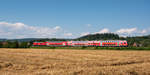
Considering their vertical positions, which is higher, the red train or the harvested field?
the red train

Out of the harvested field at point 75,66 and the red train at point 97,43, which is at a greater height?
the red train at point 97,43

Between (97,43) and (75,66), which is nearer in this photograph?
(75,66)

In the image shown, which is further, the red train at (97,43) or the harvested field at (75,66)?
the red train at (97,43)

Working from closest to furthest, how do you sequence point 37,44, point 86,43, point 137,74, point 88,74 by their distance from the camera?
point 88,74 → point 137,74 → point 86,43 → point 37,44

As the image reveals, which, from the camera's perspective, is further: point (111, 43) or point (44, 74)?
point (111, 43)

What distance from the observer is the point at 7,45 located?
10431 centimetres

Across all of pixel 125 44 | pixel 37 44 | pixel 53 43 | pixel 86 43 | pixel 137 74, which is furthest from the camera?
pixel 37 44

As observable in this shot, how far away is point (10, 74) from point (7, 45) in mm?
98156

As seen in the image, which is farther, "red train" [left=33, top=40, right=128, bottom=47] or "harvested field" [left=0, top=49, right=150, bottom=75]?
"red train" [left=33, top=40, right=128, bottom=47]

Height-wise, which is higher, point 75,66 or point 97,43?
point 97,43

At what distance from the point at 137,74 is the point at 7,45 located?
333ft

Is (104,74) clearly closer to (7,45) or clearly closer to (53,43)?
(53,43)

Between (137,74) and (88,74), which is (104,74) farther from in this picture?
(137,74)

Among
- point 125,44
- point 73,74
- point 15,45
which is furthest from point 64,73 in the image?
point 15,45
